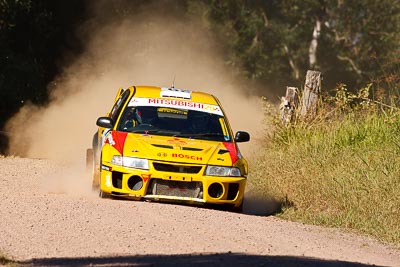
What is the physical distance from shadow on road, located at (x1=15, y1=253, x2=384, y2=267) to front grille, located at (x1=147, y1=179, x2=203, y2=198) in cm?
364

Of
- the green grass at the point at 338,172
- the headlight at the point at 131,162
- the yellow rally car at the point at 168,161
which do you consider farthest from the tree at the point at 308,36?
the headlight at the point at 131,162

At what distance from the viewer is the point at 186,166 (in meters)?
14.0

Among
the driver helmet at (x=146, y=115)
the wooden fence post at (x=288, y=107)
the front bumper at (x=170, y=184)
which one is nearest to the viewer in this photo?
the front bumper at (x=170, y=184)

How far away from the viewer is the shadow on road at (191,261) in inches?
383

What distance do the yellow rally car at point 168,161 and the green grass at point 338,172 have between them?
1.14m

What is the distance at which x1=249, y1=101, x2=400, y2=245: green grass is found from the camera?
14.4 m

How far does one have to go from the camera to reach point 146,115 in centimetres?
1542

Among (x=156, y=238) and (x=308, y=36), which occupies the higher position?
(x=308, y=36)

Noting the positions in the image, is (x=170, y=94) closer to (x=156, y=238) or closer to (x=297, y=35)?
(x=156, y=238)

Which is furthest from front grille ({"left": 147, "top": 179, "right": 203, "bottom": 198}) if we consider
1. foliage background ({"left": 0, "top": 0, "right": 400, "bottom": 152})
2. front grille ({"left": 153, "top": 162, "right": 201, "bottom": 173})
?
foliage background ({"left": 0, "top": 0, "right": 400, "bottom": 152})

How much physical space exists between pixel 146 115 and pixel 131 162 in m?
1.53

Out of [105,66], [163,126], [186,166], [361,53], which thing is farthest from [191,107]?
[361,53]

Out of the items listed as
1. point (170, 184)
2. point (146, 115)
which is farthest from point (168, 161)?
point (146, 115)

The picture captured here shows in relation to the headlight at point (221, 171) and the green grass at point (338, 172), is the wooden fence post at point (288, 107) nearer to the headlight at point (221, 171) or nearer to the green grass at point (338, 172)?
the green grass at point (338, 172)
